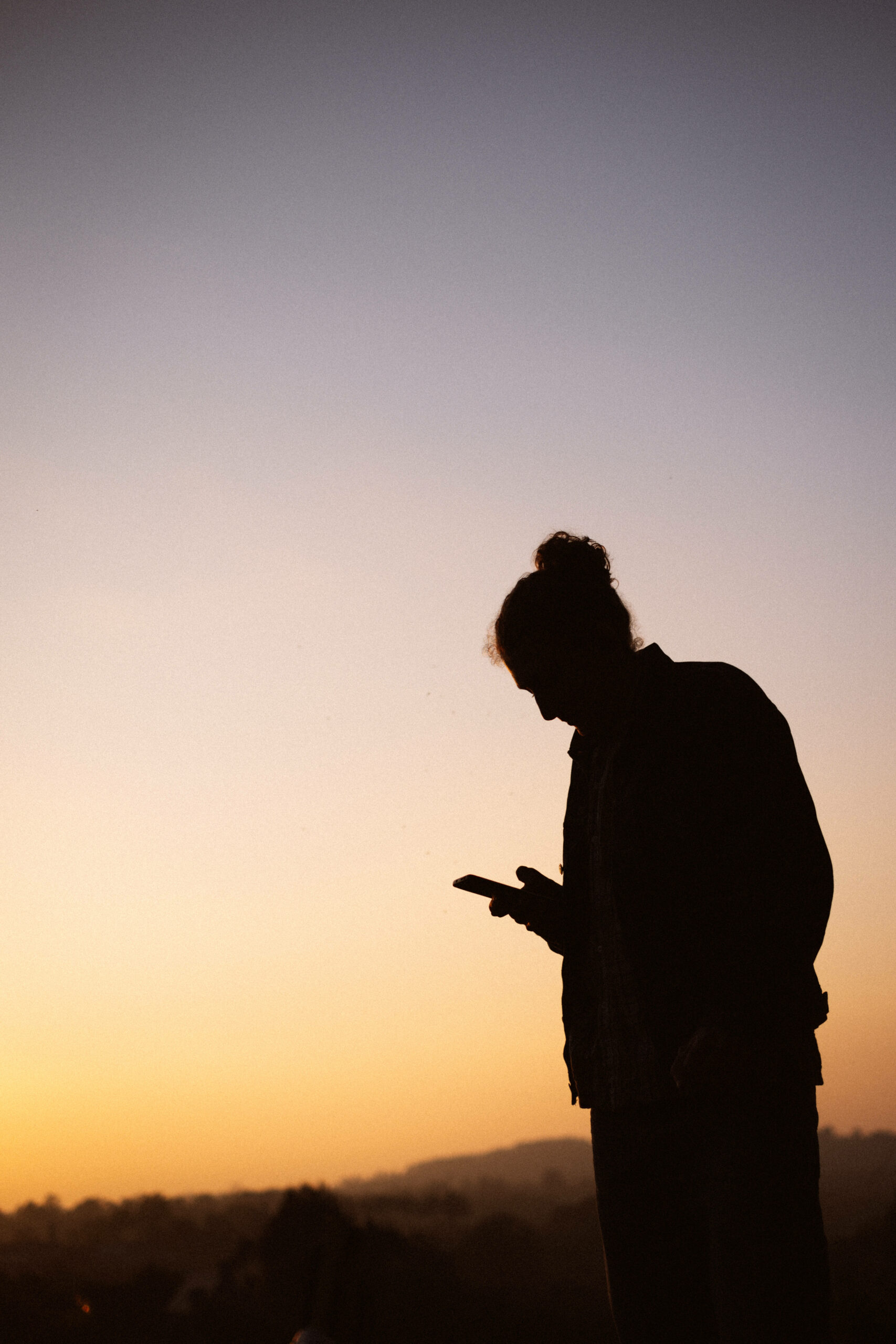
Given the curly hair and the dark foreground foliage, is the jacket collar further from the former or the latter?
the dark foreground foliage

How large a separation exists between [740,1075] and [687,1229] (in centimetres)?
47

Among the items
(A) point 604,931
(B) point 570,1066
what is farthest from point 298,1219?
→ (A) point 604,931

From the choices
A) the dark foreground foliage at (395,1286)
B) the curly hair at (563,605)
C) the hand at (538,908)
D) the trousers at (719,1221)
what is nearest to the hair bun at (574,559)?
the curly hair at (563,605)

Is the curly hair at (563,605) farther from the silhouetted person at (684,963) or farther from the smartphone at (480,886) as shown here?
the smartphone at (480,886)

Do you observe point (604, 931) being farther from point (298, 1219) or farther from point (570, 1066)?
point (298, 1219)

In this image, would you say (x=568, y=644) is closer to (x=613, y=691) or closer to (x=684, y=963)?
(x=613, y=691)

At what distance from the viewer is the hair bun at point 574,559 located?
2.52m

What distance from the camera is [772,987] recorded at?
1.90m

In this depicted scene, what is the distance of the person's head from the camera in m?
2.40

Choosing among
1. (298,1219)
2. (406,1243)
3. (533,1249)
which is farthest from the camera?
(533,1249)

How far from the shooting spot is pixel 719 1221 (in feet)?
6.21

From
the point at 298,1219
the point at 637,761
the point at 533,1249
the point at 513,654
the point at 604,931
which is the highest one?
the point at 513,654

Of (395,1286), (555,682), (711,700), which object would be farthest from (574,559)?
(395,1286)

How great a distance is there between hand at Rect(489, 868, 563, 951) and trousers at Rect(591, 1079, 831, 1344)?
45 centimetres
